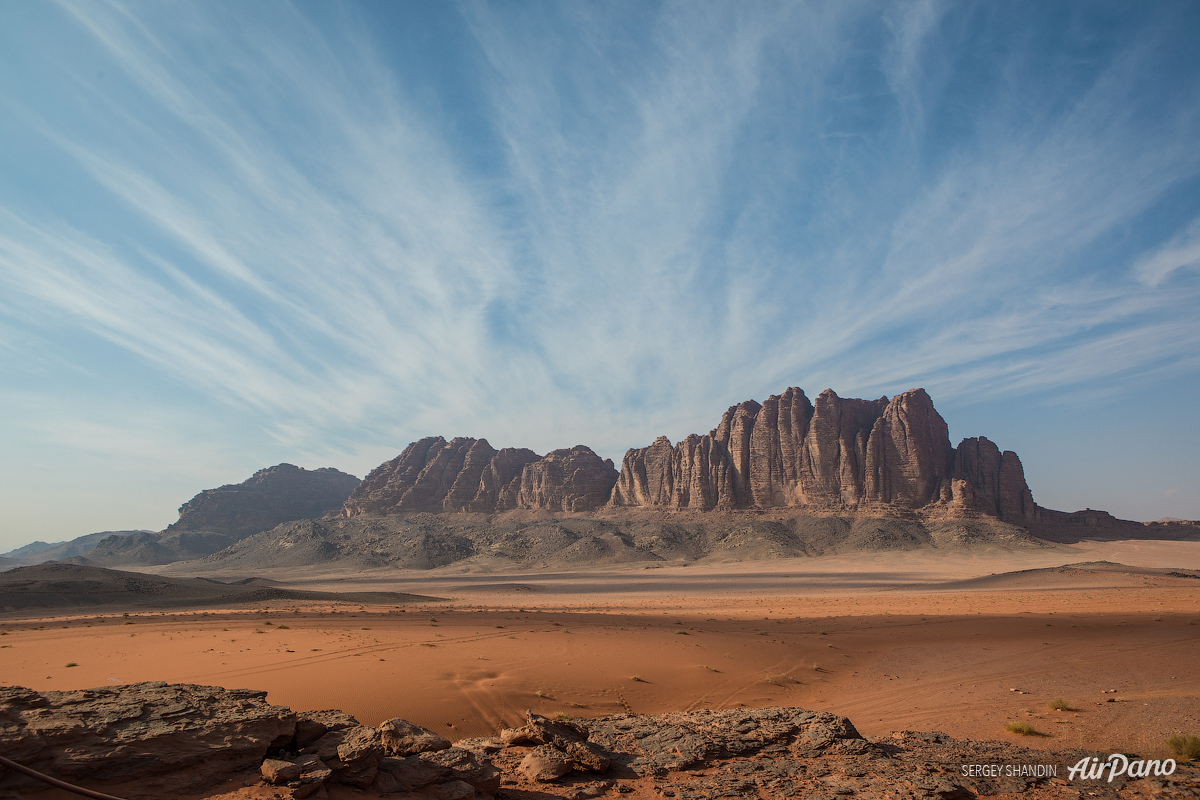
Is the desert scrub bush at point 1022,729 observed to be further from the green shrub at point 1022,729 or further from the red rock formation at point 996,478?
the red rock formation at point 996,478

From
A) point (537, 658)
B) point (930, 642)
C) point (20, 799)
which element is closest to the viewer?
point (20, 799)

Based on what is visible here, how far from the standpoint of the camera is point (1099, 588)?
156 feet

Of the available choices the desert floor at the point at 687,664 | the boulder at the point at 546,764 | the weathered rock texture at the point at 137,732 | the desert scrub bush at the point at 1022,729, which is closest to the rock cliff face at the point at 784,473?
the desert floor at the point at 687,664

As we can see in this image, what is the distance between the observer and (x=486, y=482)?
6063 inches

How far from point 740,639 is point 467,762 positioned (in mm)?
16492

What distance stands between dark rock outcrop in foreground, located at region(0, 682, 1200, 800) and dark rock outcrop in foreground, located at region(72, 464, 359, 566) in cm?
16330

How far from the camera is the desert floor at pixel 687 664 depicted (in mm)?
10867

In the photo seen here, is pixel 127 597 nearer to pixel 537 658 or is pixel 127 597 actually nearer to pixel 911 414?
pixel 537 658

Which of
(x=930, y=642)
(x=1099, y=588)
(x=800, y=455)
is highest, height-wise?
(x=800, y=455)

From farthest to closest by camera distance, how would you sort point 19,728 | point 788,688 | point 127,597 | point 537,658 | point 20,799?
1. point 127,597
2. point 537,658
3. point 788,688
4. point 19,728
5. point 20,799

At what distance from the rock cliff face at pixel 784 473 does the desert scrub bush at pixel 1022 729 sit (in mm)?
111323

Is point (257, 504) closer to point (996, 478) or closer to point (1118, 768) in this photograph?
point (996, 478)

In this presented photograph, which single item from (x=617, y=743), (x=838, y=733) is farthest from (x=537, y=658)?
(x=838, y=733)

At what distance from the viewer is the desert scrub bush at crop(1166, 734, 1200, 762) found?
7902 millimetres
